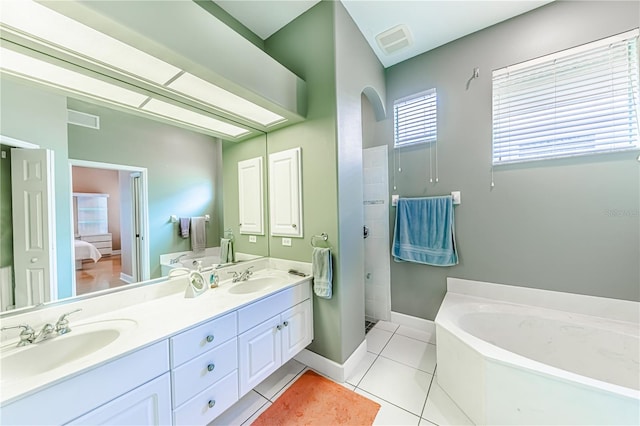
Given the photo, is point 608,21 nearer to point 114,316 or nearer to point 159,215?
point 159,215

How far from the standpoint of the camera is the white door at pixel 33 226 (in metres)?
1.02

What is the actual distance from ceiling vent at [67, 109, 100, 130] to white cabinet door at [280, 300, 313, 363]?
1693mm

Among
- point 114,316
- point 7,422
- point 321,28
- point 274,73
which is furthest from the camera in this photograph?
point 321,28

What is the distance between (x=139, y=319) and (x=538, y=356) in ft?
9.21

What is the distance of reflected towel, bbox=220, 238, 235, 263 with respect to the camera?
192cm

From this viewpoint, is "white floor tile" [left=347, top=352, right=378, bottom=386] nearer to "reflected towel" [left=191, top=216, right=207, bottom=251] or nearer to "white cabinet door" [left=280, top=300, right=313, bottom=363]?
"white cabinet door" [left=280, top=300, right=313, bottom=363]

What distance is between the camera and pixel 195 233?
1726 millimetres

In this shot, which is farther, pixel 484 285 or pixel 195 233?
pixel 484 285

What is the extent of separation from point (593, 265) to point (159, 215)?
3.32 meters

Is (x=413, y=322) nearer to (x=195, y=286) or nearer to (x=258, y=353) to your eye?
(x=258, y=353)

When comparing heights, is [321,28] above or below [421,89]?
above

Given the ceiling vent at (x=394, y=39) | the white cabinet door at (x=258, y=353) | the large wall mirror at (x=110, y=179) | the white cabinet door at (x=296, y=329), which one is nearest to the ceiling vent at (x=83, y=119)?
the large wall mirror at (x=110, y=179)

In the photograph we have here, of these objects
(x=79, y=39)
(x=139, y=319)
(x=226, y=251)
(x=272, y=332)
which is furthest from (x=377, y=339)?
(x=79, y=39)

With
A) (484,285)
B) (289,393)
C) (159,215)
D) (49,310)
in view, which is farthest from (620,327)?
(49,310)
